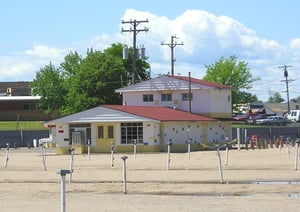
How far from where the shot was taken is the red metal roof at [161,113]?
60.6 metres

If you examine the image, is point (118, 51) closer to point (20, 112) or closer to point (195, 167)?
point (20, 112)

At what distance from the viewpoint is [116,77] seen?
94.2m

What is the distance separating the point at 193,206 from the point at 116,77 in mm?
75644

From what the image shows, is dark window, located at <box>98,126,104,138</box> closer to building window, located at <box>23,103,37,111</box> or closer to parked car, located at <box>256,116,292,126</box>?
parked car, located at <box>256,116,292,126</box>

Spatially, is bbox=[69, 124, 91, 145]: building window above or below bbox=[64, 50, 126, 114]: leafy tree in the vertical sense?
below

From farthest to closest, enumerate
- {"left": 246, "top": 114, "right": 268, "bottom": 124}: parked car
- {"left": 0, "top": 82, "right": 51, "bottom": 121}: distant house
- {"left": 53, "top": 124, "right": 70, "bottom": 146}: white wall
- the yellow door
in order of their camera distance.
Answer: {"left": 0, "top": 82, "right": 51, "bottom": 121}: distant house → {"left": 246, "top": 114, "right": 268, "bottom": 124}: parked car → {"left": 53, "top": 124, "right": 70, "bottom": 146}: white wall → the yellow door

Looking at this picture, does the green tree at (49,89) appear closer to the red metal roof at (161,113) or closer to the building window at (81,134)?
the red metal roof at (161,113)

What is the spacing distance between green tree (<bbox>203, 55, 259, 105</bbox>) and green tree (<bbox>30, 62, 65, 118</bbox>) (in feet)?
72.3

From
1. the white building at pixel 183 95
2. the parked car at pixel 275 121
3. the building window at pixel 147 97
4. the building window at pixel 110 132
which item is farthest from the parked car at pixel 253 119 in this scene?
the building window at pixel 110 132

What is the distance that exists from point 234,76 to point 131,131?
178 ft

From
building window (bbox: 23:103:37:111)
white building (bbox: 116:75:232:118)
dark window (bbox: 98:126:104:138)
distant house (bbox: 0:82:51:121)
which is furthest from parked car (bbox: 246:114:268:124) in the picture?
dark window (bbox: 98:126:104:138)

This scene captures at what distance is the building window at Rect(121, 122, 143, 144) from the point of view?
6050 centimetres

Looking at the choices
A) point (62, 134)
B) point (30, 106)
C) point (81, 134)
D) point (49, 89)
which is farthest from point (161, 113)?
point (30, 106)

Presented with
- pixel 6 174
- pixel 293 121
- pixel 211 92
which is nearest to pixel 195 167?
pixel 6 174
